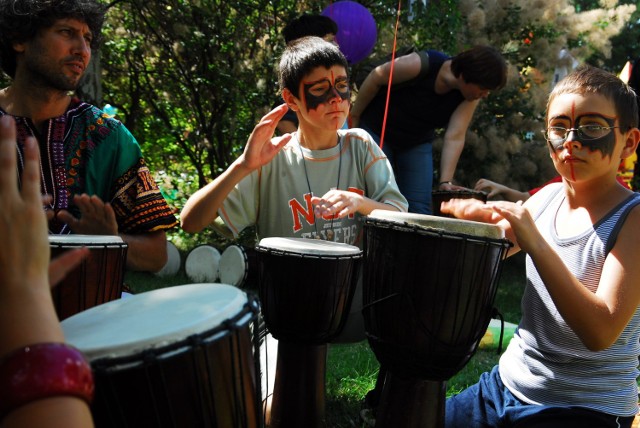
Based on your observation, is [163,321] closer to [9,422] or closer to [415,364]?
[9,422]

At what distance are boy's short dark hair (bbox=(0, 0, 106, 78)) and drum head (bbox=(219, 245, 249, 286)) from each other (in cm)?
326

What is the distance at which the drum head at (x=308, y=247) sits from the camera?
7.94 feet

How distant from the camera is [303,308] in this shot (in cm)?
251

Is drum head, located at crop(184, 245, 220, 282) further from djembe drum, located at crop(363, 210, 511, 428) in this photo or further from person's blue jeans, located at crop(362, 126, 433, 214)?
djembe drum, located at crop(363, 210, 511, 428)

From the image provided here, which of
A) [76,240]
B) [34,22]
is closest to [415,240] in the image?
[76,240]

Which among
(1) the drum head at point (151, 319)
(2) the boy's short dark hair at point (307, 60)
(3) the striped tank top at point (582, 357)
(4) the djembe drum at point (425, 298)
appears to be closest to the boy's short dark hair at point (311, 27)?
(2) the boy's short dark hair at point (307, 60)

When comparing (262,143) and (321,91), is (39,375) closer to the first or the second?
(262,143)

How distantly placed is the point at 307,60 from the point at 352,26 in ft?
10.0

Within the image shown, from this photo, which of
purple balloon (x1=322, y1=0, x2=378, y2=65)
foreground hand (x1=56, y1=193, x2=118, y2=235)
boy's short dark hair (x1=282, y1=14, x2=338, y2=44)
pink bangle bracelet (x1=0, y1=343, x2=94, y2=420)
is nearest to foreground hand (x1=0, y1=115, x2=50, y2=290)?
pink bangle bracelet (x1=0, y1=343, x2=94, y2=420)

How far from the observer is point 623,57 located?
16.0 m

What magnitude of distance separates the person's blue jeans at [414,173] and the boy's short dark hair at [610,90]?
2.62 meters

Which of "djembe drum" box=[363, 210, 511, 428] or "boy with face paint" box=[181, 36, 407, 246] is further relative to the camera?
"boy with face paint" box=[181, 36, 407, 246]

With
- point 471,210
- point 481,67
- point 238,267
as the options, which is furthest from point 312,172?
point 238,267

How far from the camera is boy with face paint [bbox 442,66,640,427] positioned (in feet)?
6.33
